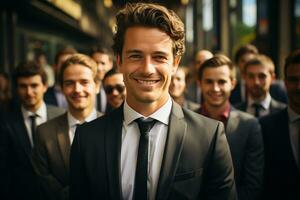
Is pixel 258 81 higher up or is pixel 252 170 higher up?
pixel 258 81

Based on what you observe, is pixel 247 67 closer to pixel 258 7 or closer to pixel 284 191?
pixel 284 191

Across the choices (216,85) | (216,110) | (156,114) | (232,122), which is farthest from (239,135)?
(156,114)

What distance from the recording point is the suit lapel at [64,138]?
2865 mm

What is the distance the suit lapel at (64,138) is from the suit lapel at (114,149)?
1.01 metres

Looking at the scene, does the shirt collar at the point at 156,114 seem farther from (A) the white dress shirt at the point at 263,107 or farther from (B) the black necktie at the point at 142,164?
(A) the white dress shirt at the point at 263,107

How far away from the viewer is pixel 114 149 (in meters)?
1.89

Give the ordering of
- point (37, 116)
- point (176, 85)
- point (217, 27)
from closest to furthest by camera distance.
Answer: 1. point (37, 116)
2. point (176, 85)
3. point (217, 27)

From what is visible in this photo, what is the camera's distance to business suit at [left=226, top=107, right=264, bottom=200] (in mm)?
2874

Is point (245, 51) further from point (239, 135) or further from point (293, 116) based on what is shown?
point (239, 135)

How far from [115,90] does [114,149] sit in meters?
2.06

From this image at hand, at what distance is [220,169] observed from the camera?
188cm

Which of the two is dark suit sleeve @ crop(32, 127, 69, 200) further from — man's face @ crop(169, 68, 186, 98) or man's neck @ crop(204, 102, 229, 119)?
man's face @ crop(169, 68, 186, 98)

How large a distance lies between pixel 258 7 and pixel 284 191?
18.2 feet

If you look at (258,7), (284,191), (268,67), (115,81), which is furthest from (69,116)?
(258,7)
